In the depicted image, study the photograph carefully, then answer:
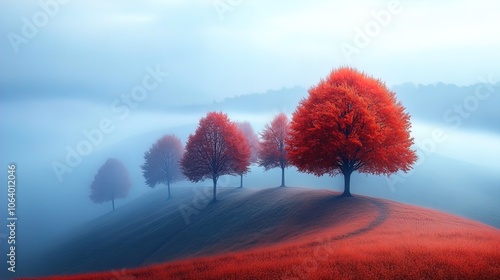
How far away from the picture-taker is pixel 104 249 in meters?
51.8

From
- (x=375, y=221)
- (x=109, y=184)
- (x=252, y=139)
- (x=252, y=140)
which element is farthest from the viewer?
(x=109, y=184)

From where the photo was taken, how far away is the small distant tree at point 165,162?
286 ft

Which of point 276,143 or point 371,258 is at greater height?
point 276,143

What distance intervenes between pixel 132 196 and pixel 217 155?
527ft

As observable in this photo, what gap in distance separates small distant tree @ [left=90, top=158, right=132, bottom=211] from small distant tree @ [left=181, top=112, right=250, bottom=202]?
6505cm

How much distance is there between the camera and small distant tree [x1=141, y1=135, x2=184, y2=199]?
87250mm

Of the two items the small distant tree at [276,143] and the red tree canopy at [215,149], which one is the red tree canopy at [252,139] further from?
the red tree canopy at [215,149]

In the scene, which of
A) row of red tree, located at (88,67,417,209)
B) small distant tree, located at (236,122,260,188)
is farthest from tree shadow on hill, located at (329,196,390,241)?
small distant tree, located at (236,122,260,188)

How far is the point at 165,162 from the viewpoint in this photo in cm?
8781

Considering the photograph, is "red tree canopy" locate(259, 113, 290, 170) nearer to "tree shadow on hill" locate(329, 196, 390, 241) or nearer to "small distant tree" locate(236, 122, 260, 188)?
"small distant tree" locate(236, 122, 260, 188)

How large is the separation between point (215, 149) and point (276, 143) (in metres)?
11.7

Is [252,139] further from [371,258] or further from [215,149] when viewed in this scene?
[371,258]

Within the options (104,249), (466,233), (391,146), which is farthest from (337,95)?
(104,249)

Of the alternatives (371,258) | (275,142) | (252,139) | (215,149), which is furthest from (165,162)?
(371,258)
